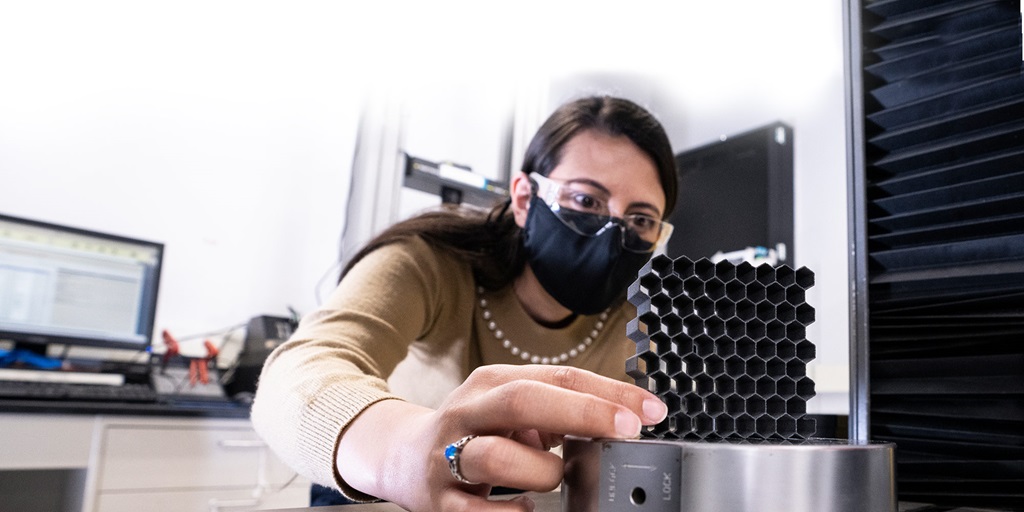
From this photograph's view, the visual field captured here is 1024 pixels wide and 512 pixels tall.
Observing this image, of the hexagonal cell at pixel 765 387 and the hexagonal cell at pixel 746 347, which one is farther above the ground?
the hexagonal cell at pixel 746 347

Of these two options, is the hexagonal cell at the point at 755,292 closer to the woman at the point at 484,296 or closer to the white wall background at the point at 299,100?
the woman at the point at 484,296

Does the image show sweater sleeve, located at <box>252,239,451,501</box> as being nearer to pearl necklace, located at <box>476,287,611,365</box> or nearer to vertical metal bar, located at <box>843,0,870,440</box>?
pearl necklace, located at <box>476,287,611,365</box>

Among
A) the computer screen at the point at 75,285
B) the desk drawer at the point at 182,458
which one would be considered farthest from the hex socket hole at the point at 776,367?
the computer screen at the point at 75,285

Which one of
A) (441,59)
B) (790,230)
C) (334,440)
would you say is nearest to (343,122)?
(441,59)

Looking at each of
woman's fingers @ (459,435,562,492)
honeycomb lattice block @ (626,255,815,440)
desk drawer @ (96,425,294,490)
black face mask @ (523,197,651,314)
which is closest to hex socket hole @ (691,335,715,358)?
honeycomb lattice block @ (626,255,815,440)

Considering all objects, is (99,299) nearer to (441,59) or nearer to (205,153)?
(205,153)

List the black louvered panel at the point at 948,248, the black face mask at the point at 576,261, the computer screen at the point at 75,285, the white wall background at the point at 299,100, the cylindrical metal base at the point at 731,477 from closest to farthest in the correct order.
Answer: the cylindrical metal base at the point at 731,477, the black louvered panel at the point at 948,248, the black face mask at the point at 576,261, the computer screen at the point at 75,285, the white wall background at the point at 299,100

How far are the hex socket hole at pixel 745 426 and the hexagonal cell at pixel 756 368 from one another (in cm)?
2

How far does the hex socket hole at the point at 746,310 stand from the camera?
0.42 metres

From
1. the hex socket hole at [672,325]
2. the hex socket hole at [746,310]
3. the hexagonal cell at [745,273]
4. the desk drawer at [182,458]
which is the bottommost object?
the desk drawer at [182,458]

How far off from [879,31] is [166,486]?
5.56 ft

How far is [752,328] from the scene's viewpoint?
1.39ft

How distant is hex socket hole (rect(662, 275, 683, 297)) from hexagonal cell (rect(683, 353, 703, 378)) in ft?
0.12

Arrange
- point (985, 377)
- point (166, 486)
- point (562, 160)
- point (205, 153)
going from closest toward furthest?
point (985, 377) → point (562, 160) → point (166, 486) → point (205, 153)
